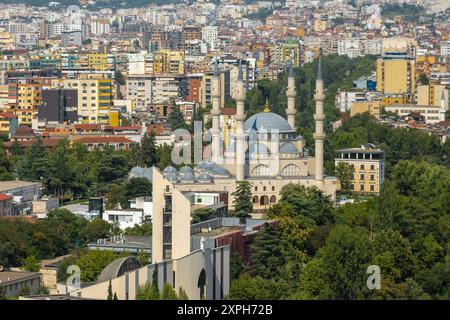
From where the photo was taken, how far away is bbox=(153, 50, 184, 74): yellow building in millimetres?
45444

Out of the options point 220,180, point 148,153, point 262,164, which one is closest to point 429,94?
point 148,153

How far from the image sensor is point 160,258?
13.7 m

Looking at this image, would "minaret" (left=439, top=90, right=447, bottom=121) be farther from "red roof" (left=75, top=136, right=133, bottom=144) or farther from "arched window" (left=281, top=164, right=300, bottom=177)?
"arched window" (left=281, top=164, right=300, bottom=177)

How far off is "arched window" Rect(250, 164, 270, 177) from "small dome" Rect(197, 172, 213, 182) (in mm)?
768

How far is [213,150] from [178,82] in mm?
19521

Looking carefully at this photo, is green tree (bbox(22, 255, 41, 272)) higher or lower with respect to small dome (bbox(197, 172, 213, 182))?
lower

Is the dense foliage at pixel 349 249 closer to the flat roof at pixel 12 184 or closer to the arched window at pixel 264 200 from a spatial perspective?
the arched window at pixel 264 200

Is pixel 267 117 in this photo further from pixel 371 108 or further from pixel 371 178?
pixel 371 108

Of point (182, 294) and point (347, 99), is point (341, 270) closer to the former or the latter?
point (182, 294)

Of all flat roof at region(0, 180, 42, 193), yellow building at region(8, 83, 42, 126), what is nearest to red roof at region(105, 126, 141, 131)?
yellow building at region(8, 83, 42, 126)

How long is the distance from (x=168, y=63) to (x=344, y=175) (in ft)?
75.0

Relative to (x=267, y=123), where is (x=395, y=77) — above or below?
above

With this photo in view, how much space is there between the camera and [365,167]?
2425cm

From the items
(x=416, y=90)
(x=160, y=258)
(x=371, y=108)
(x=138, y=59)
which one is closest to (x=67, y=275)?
(x=160, y=258)
